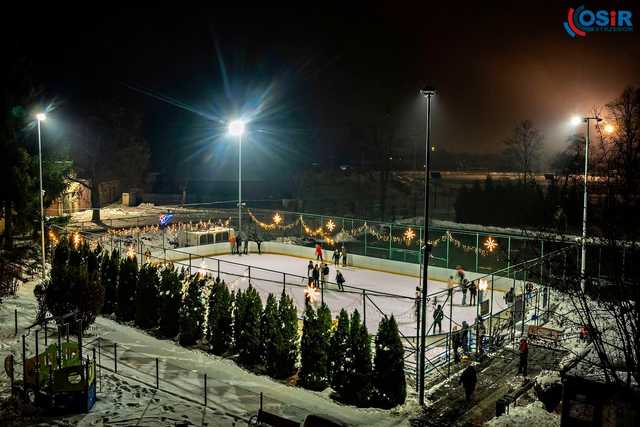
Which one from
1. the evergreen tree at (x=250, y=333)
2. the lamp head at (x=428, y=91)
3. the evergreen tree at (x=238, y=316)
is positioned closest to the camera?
the lamp head at (x=428, y=91)

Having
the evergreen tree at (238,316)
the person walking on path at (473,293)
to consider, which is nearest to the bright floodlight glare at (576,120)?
the person walking on path at (473,293)

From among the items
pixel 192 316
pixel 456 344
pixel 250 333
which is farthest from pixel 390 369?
pixel 192 316

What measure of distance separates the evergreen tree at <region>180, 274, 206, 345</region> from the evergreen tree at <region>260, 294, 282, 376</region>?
120 inches

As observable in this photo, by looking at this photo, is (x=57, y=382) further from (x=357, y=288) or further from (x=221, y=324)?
(x=357, y=288)

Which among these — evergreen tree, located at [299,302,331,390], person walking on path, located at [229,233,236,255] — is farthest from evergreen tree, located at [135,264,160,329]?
person walking on path, located at [229,233,236,255]

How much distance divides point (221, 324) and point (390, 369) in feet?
20.3

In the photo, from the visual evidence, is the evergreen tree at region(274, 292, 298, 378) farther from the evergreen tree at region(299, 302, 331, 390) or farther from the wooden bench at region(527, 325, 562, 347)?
the wooden bench at region(527, 325, 562, 347)

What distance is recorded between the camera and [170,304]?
2022cm

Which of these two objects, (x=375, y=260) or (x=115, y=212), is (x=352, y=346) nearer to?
(x=375, y=260)

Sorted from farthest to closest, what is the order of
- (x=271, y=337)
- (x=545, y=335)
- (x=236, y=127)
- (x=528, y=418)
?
(x=236, y=127)
(x=545, y=335)
(x=271, y=337)
(x=528, y=418)

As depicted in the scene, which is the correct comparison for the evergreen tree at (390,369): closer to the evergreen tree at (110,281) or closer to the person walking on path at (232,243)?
the evergreen tree at (110,281)

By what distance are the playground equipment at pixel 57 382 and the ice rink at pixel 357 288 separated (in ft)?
22.1

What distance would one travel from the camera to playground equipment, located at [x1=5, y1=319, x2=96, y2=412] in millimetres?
12875

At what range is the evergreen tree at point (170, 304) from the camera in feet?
66.4
